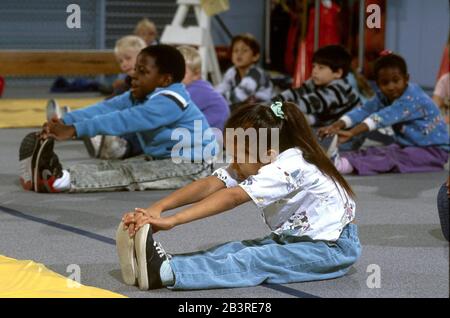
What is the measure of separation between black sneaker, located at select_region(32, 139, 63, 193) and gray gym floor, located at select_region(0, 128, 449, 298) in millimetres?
55

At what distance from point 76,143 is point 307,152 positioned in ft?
10.9

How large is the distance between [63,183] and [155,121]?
48 cm

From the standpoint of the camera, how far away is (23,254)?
304 centimetres

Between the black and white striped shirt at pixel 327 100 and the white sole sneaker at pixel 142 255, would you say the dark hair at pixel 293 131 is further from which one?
the black and white striped shirt at pixel 327 100

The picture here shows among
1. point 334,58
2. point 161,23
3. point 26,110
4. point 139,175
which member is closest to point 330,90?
point 334,58

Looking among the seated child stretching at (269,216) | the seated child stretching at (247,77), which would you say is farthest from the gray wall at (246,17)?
the seated child stretching at (269,216)

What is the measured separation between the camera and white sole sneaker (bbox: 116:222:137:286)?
8.42 feet

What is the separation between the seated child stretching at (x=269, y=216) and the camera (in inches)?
102

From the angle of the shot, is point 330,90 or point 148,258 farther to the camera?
point 330,90

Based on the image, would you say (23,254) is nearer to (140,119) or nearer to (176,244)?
(176,244)

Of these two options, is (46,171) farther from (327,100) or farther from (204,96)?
(327,100)

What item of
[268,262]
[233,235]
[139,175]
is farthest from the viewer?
[139,175]

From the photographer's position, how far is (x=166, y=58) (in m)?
4.18
